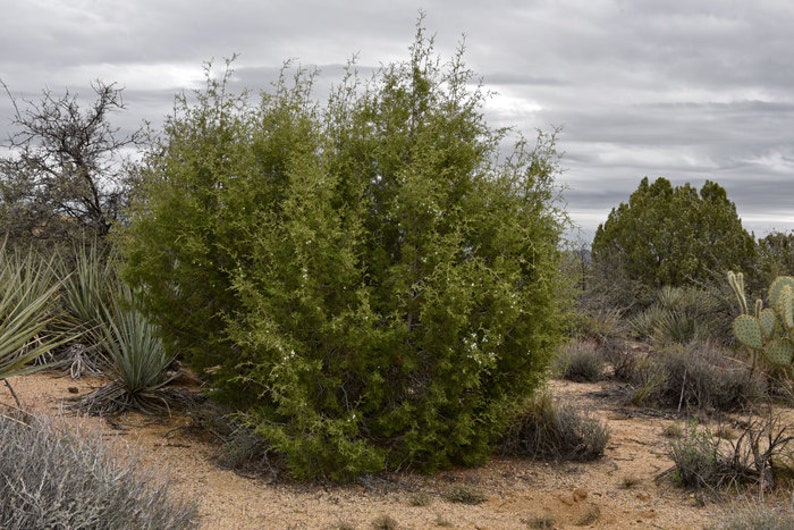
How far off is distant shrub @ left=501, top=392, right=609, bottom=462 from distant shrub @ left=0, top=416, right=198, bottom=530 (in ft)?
12.9

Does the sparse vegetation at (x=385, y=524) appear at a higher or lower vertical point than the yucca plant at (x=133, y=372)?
lower

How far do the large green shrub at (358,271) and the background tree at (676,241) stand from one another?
13.2 metres

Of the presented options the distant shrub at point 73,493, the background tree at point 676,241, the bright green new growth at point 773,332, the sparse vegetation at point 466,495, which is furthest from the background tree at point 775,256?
the distant shrub at point 73,493

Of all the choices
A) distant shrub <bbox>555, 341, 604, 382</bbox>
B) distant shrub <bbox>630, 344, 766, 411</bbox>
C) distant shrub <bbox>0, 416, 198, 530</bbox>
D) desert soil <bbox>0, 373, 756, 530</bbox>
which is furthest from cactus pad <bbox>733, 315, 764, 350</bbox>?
distant shrub <bbox>0, 416, 198, 530</bbox>

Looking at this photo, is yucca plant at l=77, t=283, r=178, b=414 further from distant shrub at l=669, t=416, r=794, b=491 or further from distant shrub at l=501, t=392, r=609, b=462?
distant shrub at l=669, t=416, r=794, b=491

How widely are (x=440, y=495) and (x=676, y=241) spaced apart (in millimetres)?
15648

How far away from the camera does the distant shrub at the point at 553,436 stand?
289 inches

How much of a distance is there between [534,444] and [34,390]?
543 cm

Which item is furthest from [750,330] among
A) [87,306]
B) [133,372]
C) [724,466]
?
[87,306]

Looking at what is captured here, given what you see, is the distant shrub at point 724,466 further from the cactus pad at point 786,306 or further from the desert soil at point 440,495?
the cactus pad at point 786,306

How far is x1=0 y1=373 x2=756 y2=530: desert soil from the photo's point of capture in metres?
5.62

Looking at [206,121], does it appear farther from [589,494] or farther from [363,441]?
[589,494]

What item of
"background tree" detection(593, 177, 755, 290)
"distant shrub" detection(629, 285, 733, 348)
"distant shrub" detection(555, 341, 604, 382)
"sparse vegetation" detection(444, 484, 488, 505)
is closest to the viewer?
"sparse vegetation" detection(444, 484, 488, 505)

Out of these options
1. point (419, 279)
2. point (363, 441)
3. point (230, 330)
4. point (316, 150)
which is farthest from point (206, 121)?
point (363, 441)
